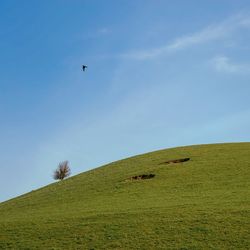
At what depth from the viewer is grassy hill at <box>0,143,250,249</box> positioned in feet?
66.3

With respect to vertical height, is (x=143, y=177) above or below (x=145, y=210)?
above

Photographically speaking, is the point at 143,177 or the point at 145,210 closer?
the point at 145,210

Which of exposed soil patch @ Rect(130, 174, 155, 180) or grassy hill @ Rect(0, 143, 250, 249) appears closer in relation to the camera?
grassy hill @ Rect(0, 143, 250, 249)

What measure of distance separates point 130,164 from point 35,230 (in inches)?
902

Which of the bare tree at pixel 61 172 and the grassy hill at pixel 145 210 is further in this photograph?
the bare tree at pixel 61 172

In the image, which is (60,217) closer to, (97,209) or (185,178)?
(97,209)

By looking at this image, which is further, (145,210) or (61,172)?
(61,172)

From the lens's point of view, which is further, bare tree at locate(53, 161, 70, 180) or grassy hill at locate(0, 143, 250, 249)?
bare tree at locate(53, 161, 70, 180)

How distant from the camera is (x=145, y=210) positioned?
2497 cm

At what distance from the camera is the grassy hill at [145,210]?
20.2 metres

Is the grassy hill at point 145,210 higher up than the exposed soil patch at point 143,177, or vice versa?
the exposed soil patch at point 143,177

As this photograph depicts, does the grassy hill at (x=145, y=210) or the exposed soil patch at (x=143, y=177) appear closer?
the grassy hill at (x=145, y=210)

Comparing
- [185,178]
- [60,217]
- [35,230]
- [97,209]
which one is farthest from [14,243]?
[185,178]

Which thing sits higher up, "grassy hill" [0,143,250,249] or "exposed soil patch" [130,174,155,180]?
"exposed soil patch" [130,174,155,180]
